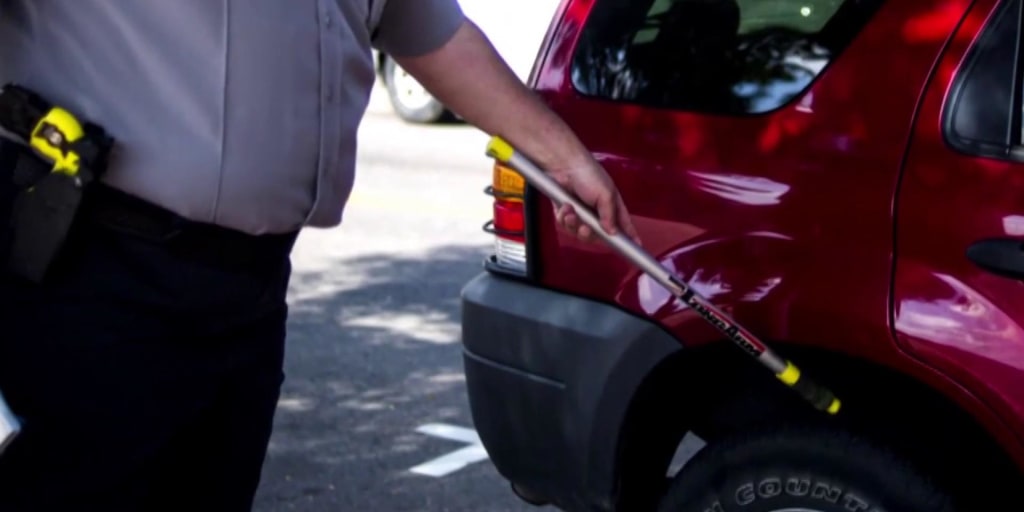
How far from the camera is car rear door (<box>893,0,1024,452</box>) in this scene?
2.79 m

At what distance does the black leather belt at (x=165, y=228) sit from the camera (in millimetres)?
2041

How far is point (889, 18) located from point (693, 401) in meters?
0.91

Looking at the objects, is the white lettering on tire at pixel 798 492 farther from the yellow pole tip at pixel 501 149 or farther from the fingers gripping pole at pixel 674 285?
the yellow pole tip at pixel 501 149

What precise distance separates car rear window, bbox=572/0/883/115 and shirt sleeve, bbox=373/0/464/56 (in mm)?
1012

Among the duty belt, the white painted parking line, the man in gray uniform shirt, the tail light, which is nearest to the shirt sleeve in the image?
the man in gray uniform shirt

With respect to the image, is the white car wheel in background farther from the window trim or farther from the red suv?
the window trim

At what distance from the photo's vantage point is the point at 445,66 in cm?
234

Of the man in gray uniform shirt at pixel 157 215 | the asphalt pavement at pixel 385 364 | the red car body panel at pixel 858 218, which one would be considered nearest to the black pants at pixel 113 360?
the man in gray uniform shirt at pixel 157 215

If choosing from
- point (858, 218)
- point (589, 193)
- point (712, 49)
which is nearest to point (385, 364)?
point (712, 49)

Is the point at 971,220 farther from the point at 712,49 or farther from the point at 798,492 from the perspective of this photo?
the point at 712,49

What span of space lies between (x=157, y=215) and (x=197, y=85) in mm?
168

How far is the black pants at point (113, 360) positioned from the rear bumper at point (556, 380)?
123 cm

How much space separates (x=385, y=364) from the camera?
21.1ft

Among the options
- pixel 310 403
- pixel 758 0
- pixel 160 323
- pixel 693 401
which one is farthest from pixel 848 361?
pixel 310 403
